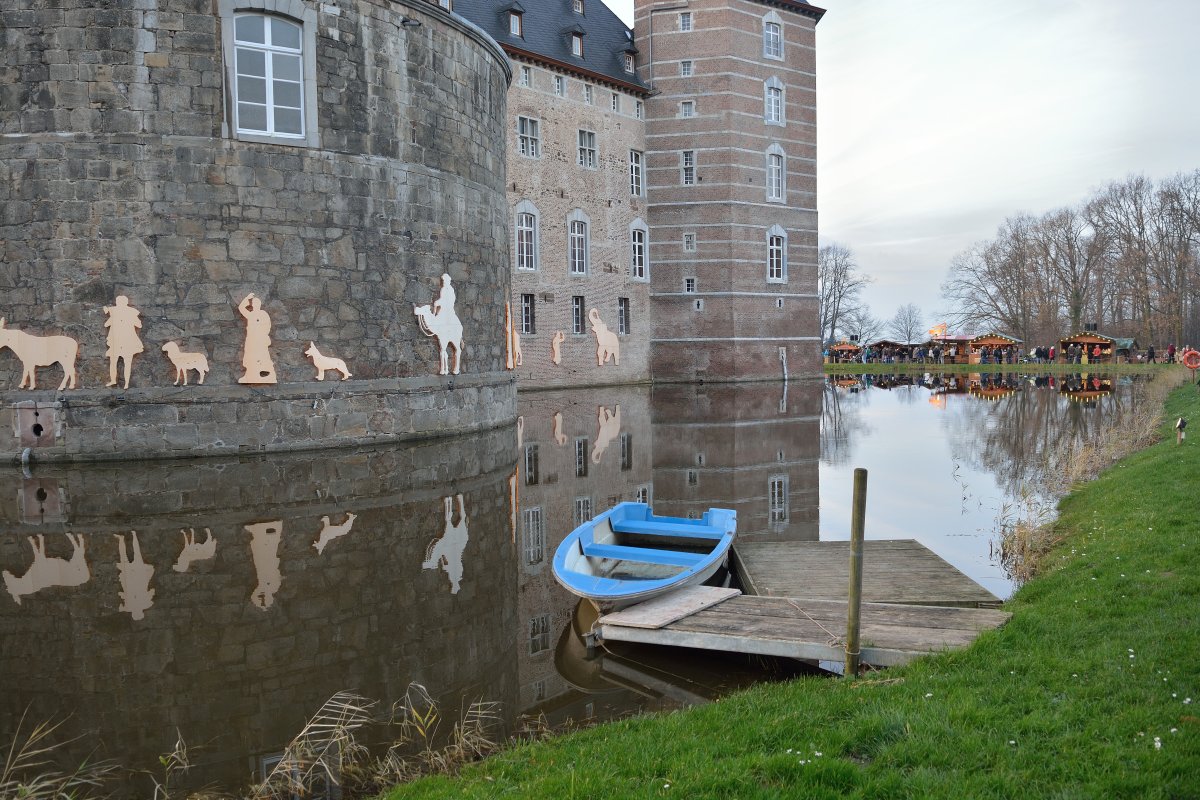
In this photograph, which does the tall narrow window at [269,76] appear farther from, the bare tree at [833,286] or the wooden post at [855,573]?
the bare tree at [833,286]

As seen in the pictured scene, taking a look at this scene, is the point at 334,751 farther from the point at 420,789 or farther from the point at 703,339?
the point at 703,339

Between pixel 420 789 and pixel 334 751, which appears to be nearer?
pixel 420 789

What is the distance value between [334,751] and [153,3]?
1214cm

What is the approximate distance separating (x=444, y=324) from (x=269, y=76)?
183 inches

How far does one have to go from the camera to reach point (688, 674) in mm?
5941

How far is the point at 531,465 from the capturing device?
14039 mm

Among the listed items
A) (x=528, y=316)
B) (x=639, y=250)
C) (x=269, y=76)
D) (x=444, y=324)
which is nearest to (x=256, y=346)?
(x=444, y=324)

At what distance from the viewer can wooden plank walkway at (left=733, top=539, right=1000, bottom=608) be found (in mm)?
7109

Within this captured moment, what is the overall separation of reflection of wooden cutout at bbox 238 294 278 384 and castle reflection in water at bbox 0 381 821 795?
1312 mm

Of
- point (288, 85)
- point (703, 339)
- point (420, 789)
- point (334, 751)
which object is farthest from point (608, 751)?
point (703, 339)

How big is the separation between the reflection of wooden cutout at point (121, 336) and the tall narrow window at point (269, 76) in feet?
10.1

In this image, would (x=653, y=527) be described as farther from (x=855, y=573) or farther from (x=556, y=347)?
(x=556, y=347)

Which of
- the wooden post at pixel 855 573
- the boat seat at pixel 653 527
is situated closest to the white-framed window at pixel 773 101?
the boat seat at pixel 653 527

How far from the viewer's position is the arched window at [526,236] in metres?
31.0
